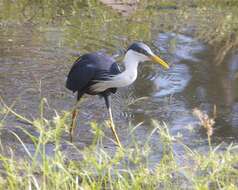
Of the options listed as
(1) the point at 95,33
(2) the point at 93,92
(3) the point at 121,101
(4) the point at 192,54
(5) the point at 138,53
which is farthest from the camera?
(1) the point at 95,33

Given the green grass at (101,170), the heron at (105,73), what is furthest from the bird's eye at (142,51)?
the green grass at (101,170)

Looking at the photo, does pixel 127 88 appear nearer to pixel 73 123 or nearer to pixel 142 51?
pixel 73 123

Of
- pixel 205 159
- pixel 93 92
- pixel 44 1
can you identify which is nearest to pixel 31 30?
pixel 44 1

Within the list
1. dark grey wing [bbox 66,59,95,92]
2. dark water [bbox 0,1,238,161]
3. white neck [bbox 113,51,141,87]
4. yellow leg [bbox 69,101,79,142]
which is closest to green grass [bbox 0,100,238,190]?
dark water [bbox 0,1,238,161]

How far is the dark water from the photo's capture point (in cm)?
740

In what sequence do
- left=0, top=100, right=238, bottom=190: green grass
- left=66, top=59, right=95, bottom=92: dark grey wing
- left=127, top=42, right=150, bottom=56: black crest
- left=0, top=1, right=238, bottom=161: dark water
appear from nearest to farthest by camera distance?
left=0, top=100, right=238, bottom=190: green grass → left=127, top=42, right=150, bottom=56: black crest → left=66, top=59, right=95, bottom=92: dark grey wing → left=0, top=1, right=238, bottom=161: dark water

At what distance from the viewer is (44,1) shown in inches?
483

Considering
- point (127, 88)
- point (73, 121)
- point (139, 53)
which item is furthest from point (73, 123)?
point (127, 88)

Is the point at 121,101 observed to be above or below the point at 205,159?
below

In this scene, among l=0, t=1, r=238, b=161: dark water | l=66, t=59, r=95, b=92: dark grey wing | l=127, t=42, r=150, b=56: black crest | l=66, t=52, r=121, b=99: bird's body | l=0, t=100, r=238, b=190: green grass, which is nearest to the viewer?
l=0, t=100, r=238, b=190: green grass

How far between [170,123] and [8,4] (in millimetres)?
5378

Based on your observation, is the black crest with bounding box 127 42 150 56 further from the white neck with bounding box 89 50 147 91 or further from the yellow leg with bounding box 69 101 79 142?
the yellow leg with bounding box 69 101 79 142

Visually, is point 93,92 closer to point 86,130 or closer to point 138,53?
point 86,130

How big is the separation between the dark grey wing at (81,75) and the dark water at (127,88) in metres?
0.43
